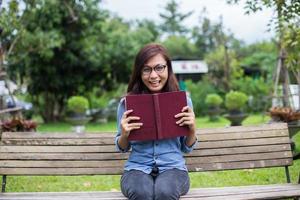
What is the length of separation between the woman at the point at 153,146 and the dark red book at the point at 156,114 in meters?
0.04

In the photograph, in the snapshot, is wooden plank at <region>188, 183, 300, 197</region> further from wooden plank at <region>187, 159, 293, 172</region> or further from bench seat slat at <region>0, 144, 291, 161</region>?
bench seat slat at <region>0, 144, 291, 161</region>

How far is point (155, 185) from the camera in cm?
325

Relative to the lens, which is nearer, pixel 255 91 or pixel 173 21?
pixel 255 91

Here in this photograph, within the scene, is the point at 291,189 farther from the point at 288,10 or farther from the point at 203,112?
the point at 203,112

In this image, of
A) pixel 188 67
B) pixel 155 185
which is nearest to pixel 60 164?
pixel 155 185

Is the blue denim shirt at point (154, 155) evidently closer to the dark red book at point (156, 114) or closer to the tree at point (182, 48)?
the dark red book at point (156, 114)

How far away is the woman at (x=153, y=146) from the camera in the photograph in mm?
3260

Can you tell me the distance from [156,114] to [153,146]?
0.31 meters

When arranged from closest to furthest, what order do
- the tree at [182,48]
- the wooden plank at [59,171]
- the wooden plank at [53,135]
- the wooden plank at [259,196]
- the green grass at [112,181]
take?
the wooden plank at [259,196] → the wooden plank at [59,171] → the wooden plank at [53,135] → the green grass at [112,181] → the tree at [182,48]

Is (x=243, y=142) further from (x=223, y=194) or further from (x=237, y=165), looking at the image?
(x=223, y=194)

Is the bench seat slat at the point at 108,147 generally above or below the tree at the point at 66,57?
below

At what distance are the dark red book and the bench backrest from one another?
2.55ft

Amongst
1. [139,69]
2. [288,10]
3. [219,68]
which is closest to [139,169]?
[139,69]

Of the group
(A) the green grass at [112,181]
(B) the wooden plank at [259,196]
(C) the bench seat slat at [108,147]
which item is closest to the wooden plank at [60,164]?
(C) the bench seat slat at [108,147]
